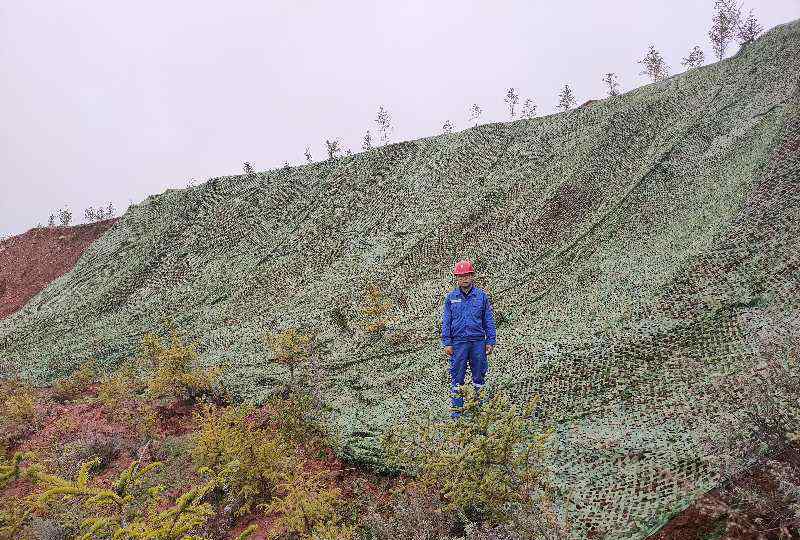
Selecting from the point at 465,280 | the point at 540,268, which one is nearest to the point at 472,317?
the point at 465,280

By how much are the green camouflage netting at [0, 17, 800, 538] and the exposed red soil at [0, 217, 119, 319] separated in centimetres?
155

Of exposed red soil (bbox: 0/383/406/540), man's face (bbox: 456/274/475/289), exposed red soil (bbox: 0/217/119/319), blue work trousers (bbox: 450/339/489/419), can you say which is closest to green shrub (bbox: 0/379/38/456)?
exposed red soil (bbox: 0/383/406/540)

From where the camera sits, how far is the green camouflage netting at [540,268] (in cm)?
405

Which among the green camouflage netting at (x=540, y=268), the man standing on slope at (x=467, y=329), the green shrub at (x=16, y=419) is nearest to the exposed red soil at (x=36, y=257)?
the green camouflage netting at (x=540, y=268)

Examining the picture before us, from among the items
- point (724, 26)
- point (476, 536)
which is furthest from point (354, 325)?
point (724, 26)

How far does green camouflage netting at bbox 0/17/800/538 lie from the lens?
405cm

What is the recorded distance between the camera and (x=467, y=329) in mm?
4215

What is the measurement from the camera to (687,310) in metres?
4.79

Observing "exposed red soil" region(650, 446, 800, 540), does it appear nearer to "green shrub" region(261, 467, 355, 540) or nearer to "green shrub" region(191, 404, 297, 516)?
"green shrub" region(261, 467, 355, 540)

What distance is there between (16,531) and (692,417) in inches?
219

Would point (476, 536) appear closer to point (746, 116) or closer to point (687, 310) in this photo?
point (687, 310)

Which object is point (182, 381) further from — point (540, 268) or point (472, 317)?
point (540, 268)

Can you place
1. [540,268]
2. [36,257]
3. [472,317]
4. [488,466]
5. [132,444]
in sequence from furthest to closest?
[36,257]
[540,268]
[132,444]
[472,317]
[488,466]

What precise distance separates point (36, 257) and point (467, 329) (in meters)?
17.4
